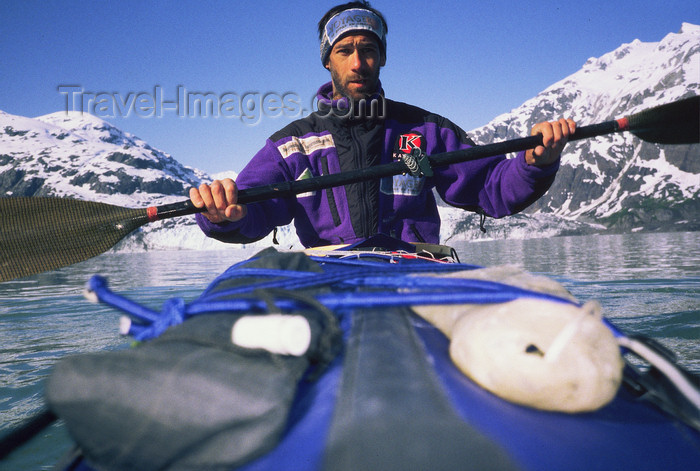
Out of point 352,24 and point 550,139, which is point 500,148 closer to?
point 550,139

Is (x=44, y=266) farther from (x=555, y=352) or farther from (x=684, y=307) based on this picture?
(x=684, y=307)

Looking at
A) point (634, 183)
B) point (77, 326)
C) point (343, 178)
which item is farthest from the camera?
point (634, 183)

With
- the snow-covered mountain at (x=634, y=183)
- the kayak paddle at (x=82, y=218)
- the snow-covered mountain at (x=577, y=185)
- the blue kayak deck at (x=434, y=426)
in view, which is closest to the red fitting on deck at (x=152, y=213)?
the kayak paddle at (x=82, y=218)

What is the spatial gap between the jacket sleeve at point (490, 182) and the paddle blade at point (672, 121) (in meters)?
1.00

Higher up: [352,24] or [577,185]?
[577,185]

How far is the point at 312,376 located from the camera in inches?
44.8

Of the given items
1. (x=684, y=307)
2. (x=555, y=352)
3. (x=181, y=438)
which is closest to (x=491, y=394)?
(x=555, y=352)

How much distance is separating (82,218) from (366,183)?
233 centimetres

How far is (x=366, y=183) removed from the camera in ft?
12.6

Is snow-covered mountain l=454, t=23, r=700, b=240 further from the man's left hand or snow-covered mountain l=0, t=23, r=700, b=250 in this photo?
the man's left hand

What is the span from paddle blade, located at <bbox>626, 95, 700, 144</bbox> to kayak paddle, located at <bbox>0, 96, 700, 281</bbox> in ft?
2.47

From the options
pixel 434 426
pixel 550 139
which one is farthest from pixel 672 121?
pixel 434 426

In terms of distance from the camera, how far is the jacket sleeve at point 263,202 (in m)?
3.74

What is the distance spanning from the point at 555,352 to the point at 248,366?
0.72 m
